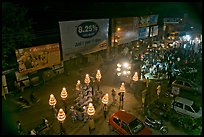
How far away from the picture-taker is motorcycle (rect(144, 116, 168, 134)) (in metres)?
14.8

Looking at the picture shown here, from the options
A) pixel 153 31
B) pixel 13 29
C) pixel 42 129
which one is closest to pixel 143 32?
pixel 153 31

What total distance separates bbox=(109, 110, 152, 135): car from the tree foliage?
32.4 ft

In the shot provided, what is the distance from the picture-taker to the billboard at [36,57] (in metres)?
18.5

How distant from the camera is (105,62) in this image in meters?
28.5

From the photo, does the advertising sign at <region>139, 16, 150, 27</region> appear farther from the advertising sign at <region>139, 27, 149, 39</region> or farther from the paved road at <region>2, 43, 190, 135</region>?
the paved road at <region>2, 43, 190, 135</region>

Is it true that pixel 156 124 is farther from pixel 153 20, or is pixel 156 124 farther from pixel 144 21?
pixel 153 20

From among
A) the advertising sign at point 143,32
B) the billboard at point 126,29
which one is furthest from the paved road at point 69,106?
the advertising sign at point 143,32

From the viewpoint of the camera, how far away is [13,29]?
16109 millimetres

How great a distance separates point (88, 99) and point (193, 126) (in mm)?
8259

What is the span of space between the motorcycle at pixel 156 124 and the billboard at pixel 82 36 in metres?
10.5

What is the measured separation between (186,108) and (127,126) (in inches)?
216

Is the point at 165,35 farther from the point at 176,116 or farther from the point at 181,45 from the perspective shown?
the point at 176,116

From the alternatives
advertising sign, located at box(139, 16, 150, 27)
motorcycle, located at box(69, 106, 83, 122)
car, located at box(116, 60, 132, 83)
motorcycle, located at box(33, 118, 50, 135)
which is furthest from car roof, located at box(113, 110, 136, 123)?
advertising sign, located at box(139, 16, 150, 27)

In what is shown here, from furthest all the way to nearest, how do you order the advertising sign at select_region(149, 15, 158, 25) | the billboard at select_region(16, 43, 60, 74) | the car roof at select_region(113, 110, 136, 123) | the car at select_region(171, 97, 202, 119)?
the advertising sign at select_region(149, 15, 158, 25) < the billboard at select_region(16, 43, 60, 74) < the car at select_region(171, 97, 202, 119) < the car roof at select_region(113, 110, 136, 123)
